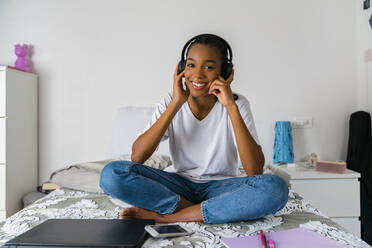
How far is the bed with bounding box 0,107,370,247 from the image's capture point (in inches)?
35.0

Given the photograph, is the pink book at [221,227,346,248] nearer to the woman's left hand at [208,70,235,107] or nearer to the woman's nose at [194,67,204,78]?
the woman's left hand at [208,70,235,107]

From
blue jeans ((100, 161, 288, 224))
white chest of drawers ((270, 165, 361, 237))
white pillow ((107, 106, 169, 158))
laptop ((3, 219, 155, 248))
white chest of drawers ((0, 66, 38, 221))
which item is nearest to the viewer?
laptop ((3, 219, 155, 248))

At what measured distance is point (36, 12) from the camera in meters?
2.48

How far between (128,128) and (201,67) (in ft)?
3.61

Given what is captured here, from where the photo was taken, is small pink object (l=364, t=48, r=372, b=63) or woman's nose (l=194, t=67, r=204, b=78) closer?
woman's nose (l=194, t=67, r=204, b=78)

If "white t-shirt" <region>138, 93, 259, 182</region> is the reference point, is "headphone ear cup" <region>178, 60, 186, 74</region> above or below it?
above

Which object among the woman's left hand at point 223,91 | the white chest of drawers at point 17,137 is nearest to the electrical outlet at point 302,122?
the woman's left hand at point 223,91

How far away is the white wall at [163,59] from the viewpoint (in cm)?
243

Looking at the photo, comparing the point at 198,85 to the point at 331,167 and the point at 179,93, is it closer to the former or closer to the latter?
the point at 179,93

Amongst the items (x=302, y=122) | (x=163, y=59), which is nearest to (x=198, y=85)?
(x=163, y=59)

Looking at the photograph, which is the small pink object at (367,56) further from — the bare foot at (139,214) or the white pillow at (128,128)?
the bare foot at (139,214)

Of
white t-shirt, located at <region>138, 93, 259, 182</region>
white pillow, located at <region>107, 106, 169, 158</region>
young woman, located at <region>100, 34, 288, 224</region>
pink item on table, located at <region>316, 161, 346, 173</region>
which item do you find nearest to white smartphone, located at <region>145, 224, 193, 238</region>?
young woman, located at <region>100, 34, 288, 224</region>

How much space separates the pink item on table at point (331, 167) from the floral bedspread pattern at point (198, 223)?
77 centimetres

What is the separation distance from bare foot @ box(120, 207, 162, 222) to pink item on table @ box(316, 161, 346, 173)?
1.44 metres
